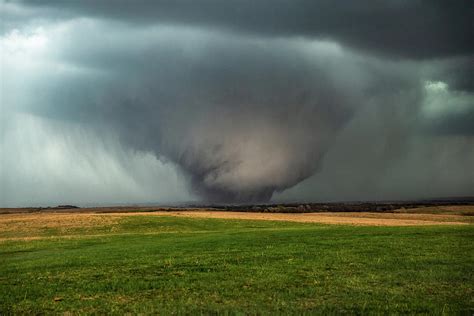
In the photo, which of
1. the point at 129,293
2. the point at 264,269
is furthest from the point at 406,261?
the point at 129,293

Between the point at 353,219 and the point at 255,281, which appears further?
the point at 353,219

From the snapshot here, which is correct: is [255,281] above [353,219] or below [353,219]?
above

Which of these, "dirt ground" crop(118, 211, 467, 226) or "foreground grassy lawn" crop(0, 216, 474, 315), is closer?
"foreground grassy lawn" crop(0, 216, 474, 315)

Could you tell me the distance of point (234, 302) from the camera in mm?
15992

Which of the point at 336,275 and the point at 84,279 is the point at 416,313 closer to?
the point at 336,275

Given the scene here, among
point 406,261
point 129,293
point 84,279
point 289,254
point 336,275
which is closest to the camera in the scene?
point 129,293

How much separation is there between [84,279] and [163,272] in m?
4.19

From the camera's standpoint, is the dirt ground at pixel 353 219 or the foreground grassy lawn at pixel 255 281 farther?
the dirt ground at pixel 353 219

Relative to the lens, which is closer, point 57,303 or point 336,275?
point 57,303

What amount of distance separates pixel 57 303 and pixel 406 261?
1951cm

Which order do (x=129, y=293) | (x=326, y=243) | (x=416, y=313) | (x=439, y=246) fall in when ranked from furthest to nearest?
(x=326, y=243), (x=439, y=246), (x=129, y=293), (x=416, y=313)

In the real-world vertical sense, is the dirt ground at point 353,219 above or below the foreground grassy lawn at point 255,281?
below

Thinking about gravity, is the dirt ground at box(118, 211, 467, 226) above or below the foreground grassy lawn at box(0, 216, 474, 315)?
below

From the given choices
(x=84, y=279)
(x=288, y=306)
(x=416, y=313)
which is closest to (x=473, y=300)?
(x=416, y=313)
